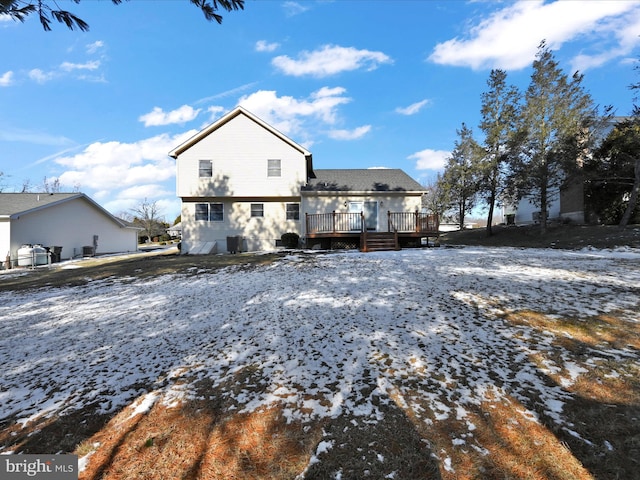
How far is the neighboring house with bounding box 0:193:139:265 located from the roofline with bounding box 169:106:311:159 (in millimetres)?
11098

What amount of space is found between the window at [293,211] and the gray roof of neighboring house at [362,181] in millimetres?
1391

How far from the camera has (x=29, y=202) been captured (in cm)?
2075

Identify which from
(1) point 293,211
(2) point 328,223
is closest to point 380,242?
(2) point 328,223

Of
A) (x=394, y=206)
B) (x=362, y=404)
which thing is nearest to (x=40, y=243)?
(x=394, y=206)

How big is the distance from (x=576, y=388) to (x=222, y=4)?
23.0 ft

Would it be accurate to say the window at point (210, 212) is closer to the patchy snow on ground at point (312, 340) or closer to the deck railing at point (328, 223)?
the deck railing at point (328, 223)

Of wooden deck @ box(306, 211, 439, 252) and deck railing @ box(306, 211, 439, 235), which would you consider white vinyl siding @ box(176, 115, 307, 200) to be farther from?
wooden deck @ box(306, 211, 439, 252)

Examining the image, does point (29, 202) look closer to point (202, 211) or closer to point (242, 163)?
point (202, 211)

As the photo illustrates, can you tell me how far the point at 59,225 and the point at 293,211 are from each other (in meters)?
17.8

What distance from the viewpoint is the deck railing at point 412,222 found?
51.5ft

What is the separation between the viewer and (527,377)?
3627mm

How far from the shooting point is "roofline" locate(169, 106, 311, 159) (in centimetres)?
1733

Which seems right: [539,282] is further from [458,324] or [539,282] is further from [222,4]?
[222,4]

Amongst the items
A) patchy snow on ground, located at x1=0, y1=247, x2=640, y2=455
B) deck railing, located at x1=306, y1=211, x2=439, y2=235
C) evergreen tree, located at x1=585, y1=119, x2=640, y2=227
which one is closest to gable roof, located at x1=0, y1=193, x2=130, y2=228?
patchy snow on ground, located at x1=0, y1=247, x2=640, y2=455
